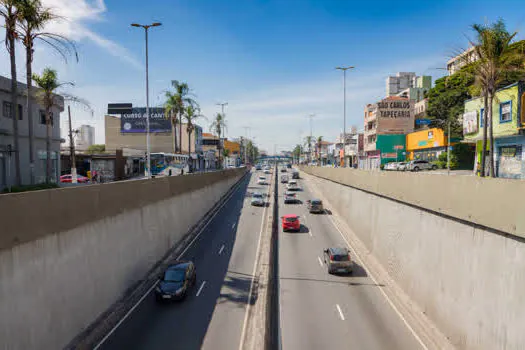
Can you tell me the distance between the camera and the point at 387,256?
23719 millimetres

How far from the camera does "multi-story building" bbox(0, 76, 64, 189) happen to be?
25500 millimetres

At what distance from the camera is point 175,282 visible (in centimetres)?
1909

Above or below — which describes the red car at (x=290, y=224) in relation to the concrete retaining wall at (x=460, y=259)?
below

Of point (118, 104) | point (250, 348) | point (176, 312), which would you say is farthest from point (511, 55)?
point (118, 104)

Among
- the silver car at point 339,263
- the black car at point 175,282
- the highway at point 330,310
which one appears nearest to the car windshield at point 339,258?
the silver car at point 339,263

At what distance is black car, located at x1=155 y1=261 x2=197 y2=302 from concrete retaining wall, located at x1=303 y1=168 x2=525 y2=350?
13631mm

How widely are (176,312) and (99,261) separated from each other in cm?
502

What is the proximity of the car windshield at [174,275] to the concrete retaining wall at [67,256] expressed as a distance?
2.39 meters

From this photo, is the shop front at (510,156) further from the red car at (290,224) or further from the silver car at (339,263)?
the red car at (290,224)

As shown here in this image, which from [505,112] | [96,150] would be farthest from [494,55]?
[96,150]

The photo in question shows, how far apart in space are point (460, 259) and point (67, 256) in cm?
1720

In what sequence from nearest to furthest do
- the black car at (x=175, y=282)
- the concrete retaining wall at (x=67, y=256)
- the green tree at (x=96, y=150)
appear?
the concrete retaining wall at (x=67, y=256) → the black car at (x=175, y=282) → the green tree at (x=96, y=150)

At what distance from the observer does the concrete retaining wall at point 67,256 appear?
35.6 feet

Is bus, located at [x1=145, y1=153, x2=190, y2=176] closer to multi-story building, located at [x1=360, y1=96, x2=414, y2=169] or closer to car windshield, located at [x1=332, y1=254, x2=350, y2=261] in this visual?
car windshield, located at [x1=332, y1=254, x2=350, y2=261]
